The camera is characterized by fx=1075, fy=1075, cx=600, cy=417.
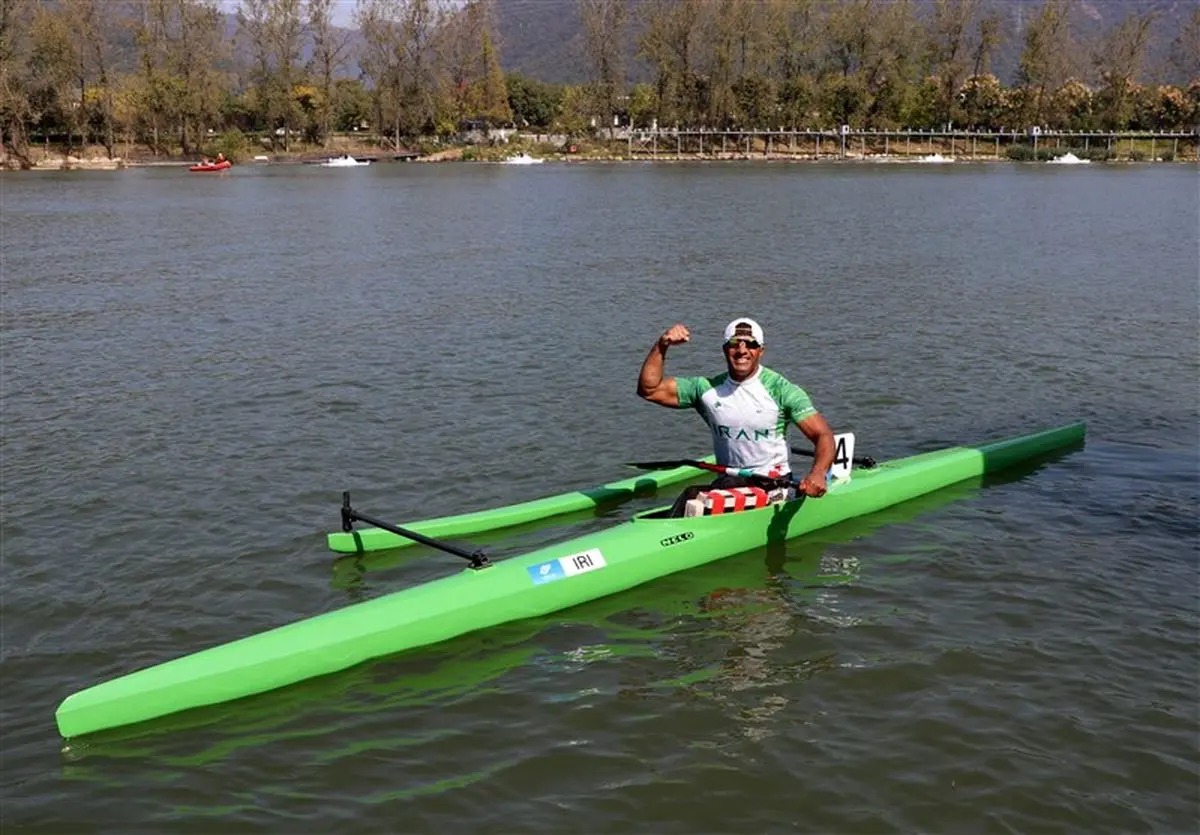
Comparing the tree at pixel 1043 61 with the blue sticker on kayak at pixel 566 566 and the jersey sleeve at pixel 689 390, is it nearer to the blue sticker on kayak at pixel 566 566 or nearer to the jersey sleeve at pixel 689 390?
the jersey sleeve at pixel 689 390

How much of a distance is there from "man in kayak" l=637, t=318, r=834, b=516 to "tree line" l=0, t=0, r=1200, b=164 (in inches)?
4685

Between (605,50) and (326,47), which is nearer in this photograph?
(326,47)

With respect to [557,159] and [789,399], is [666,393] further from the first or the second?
[557,159]

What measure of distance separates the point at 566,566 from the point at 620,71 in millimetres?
153343

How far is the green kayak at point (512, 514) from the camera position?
37.1 ft

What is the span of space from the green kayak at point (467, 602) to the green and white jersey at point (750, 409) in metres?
0.70

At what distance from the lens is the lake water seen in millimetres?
7469

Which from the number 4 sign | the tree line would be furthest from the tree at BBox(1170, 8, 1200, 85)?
the number 4 sign

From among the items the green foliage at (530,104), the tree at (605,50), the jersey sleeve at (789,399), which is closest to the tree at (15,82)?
the tree at (605,50)

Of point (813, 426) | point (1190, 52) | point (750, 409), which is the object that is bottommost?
point (813, 426)

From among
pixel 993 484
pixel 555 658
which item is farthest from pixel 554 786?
pixel 993 484

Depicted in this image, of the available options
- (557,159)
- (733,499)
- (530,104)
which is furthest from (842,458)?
(530,104)

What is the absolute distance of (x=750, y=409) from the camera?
34.8 ft

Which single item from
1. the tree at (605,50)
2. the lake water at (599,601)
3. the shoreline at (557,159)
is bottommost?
the lake water at (599,601)
